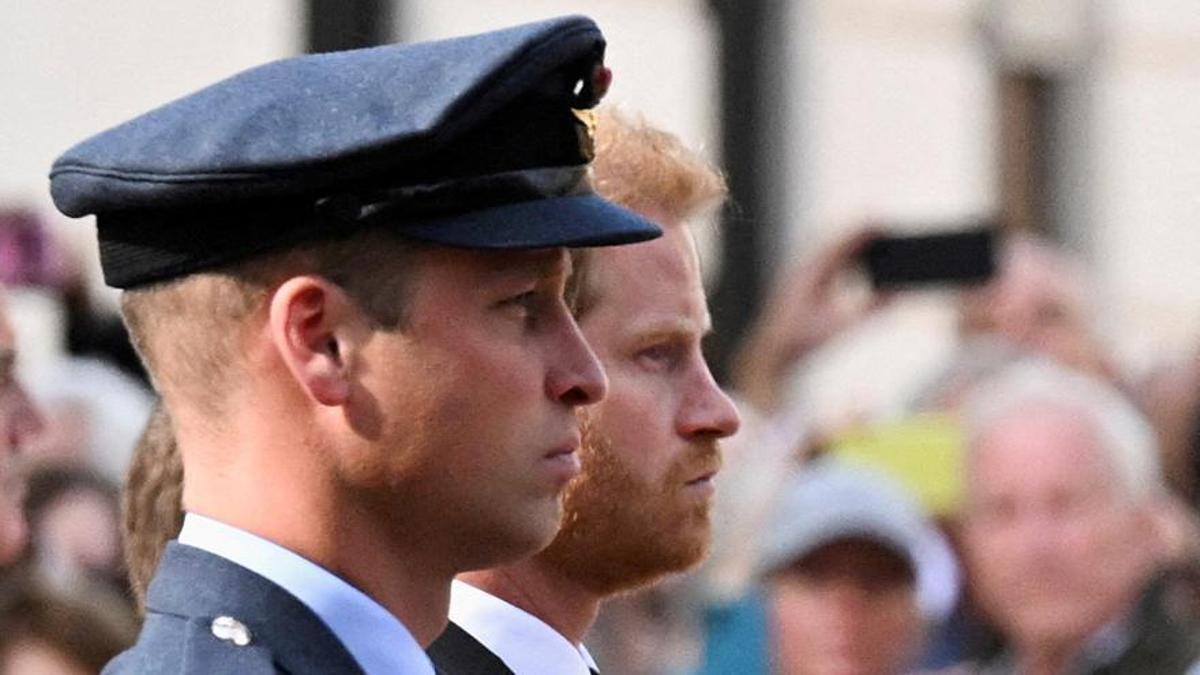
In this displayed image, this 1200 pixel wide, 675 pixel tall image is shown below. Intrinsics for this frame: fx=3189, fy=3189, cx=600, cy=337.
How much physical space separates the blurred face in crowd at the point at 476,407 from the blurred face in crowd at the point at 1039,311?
391cm

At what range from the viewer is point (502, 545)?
2.15 meters

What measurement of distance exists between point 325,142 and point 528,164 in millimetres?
164

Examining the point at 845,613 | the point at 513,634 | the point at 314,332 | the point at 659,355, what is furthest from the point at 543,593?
the point at 845,613

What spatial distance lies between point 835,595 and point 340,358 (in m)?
3.02

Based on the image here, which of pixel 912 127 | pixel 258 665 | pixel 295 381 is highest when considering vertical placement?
pixel 295 381

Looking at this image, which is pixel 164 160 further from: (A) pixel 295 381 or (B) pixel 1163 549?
(B) pixel 1163 549

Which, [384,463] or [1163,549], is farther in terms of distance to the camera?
[1163,549]

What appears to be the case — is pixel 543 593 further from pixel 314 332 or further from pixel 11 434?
pixel 314 332

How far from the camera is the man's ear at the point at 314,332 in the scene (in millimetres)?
2080

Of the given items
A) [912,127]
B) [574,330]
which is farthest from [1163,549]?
[574,330]

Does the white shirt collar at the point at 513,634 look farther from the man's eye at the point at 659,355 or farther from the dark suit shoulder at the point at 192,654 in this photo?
the dark suit shoulder at the point at 192,654

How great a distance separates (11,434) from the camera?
9.59 feet

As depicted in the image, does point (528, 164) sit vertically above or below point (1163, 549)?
above

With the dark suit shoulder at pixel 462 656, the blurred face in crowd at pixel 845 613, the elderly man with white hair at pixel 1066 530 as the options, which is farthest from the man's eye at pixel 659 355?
the elderly man with white hair at pixel 1066 530
